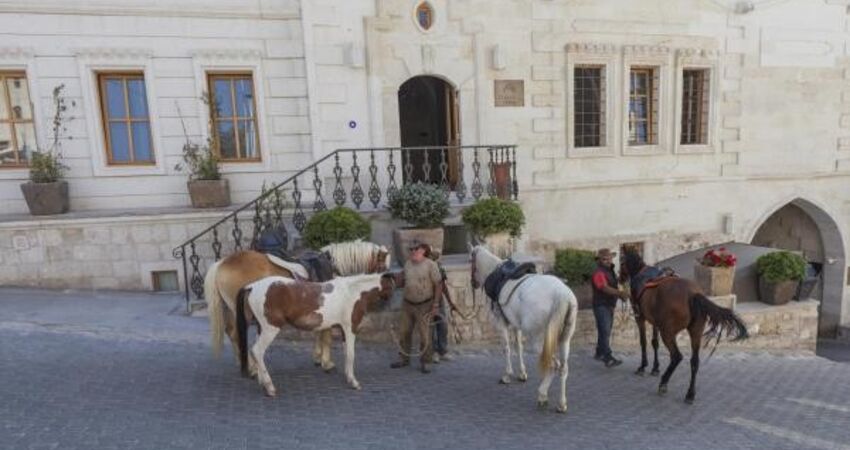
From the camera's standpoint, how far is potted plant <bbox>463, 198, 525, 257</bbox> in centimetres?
653

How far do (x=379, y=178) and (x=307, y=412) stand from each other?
499 centimetres

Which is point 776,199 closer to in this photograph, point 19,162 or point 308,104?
point 308,104

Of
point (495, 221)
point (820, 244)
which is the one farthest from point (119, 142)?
point (820, 244)

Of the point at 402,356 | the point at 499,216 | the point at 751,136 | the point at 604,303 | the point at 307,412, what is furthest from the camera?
the point at 751,136

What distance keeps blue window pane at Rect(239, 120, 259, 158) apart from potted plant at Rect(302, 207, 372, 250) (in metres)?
2.98

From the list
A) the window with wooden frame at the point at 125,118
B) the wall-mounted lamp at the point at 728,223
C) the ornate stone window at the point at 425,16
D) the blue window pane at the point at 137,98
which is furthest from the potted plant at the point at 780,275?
the blue window pane at the point at 137,98

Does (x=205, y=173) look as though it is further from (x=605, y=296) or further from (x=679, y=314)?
(x=679, y=314)

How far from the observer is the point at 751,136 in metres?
10.5

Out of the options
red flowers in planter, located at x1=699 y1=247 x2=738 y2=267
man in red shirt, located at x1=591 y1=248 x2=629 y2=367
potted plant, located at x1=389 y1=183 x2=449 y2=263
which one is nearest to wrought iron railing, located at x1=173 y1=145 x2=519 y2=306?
potted plant, located at x1=389 y1=183 x2=449 y2=263

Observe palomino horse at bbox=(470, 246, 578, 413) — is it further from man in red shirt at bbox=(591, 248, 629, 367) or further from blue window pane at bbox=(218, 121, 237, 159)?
blue window pane at bbox=(218, 121, 237, 159)

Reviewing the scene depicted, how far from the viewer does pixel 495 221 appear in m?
6.50

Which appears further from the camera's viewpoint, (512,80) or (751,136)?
(751,136)

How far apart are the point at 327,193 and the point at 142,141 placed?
317 cm

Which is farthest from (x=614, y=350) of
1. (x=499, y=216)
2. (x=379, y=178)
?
(x=379, y=178)
